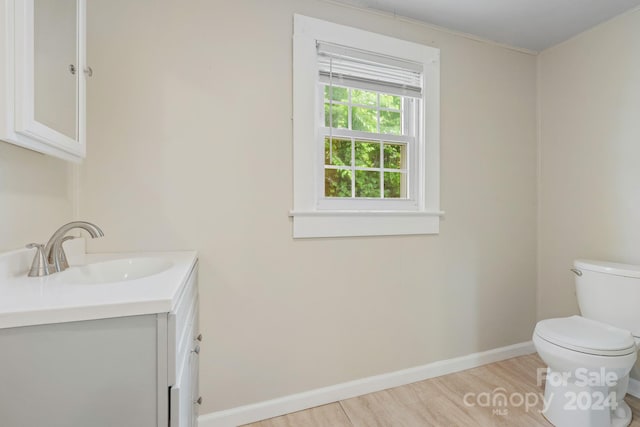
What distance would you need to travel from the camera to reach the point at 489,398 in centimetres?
169

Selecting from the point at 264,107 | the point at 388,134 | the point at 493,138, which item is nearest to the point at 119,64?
the point at 264,107

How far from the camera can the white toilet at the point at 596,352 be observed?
4.37ft

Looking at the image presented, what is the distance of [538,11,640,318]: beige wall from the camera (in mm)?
1771

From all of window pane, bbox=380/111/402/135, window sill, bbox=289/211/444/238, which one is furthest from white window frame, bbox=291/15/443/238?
window pane, bbox=380/111/402/135

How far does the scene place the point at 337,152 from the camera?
69.6 inches

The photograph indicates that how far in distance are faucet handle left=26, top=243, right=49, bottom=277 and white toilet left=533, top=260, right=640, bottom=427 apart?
2.10 m

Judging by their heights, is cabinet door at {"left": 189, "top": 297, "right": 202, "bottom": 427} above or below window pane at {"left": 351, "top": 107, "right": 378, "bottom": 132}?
below

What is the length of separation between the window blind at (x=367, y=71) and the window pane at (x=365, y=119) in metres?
0.13

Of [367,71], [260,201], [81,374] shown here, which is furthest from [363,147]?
[81,374]

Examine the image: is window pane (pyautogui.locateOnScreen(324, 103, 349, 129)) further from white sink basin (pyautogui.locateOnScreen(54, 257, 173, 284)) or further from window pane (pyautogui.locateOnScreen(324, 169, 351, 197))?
white sink basin (pyautogui.locateOnScreen(54, 257, 173, 284))

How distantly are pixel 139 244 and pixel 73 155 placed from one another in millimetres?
451

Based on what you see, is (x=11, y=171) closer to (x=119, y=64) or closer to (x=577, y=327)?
(x=119, y=64)

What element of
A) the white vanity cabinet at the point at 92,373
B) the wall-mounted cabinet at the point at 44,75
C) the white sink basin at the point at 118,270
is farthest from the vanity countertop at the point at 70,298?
the wall-mounted cabinet at the point at 44,75

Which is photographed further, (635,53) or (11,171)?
(635,53)
